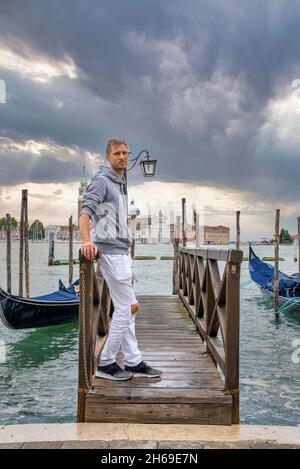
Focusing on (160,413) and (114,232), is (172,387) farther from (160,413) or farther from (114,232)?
(114,232)

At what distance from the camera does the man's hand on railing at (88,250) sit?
299 centimetres

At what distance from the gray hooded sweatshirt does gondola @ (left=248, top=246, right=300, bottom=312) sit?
1027 cm

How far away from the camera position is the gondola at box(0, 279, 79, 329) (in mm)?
10016

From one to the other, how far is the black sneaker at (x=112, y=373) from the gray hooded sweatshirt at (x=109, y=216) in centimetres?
96

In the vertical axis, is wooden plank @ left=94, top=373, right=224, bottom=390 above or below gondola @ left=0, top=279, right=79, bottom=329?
above

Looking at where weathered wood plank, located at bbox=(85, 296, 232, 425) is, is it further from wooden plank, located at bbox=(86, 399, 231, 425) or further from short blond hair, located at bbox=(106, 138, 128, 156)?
short blond hair, located at bbox=(106, 138, 128, 156)

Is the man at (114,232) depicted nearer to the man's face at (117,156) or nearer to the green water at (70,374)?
the man's face at (117,156)

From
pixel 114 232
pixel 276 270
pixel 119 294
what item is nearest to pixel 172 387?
pixel 119 294

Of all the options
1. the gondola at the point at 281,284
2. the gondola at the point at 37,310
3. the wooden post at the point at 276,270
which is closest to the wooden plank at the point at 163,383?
the gondola at the point at 37,310

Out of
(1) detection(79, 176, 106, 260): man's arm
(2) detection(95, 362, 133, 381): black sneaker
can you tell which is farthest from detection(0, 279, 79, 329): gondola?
(1) detection(79, 176, 106, 260): man's arm

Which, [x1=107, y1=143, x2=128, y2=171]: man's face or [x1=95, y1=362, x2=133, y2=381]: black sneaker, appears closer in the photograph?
[x1=107, y1=143, x2=128, y2=171]: man's face

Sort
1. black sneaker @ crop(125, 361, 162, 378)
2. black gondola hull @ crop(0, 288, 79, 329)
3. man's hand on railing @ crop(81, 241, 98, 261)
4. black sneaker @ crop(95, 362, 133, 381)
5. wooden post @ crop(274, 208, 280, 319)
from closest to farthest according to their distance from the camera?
man's hand on railing @ crop(81, 241, 98, 261) → black sneaker @ crop(95, 362, 133, 381) → black sneaker @ crop(125, 361, 162, 378) → black gondola hull @ crop(0, 288, 79, 329) → wooden post @ crop(274, 208, 280, 319)

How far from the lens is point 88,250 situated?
2.99m

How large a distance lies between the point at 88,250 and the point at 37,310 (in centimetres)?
807
